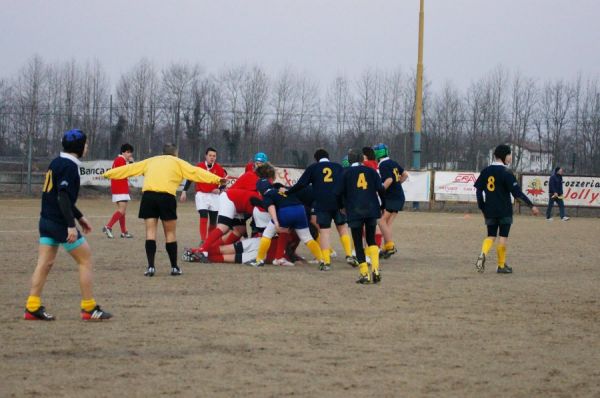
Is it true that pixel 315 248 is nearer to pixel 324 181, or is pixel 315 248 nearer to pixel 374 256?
pixel 324 181

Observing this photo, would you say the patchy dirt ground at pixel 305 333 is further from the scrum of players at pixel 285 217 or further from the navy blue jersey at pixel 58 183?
the navy blue jersey at pixel 58 183

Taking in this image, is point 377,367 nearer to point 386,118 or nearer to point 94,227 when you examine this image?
point 94,227

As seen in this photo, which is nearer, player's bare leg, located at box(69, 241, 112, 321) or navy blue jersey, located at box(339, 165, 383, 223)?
player's bare leg, located at box(69, 241, 112, 321)

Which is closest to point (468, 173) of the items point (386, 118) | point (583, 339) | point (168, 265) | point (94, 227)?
point (386, 118)

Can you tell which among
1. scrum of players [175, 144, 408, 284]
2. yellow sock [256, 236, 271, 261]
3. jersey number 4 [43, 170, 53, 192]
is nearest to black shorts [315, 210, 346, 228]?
scrum of players [175, 144, 408, 284]

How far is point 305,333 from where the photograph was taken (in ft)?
25.7

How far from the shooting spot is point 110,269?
12.5m

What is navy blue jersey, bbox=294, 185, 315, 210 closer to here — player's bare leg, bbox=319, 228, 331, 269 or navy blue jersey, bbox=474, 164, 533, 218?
player's bare leg, bbox=319, 228, 331, 269

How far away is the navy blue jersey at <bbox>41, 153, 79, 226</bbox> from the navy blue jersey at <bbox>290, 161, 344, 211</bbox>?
5513mm

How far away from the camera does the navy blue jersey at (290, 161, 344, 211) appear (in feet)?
43.4

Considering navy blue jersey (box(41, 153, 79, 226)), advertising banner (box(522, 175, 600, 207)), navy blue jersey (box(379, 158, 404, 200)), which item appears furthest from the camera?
advertising banner (box(522, 175, 600, 207))

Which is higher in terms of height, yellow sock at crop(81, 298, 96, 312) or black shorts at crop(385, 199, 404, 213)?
black shorts at crop(385, 199, 404, 213)

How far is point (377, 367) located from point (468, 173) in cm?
2855

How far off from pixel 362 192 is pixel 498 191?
2563 mm
